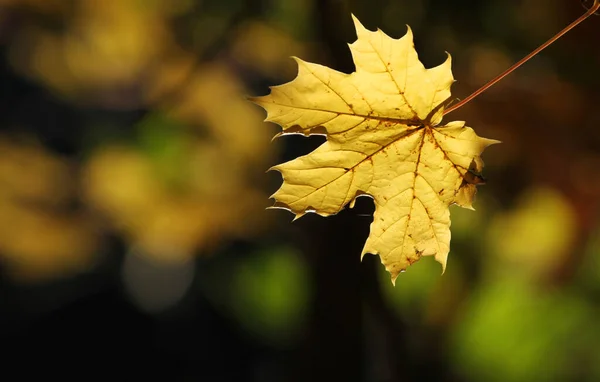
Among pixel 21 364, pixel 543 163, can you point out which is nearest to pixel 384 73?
pixel 543 163

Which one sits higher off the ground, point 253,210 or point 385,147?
point 253,210

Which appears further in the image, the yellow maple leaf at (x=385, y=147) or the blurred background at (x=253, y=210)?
the blurred background at (x=253, y=210)

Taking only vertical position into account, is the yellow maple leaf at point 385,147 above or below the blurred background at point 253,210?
Result: below

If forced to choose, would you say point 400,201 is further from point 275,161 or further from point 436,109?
point 275,161

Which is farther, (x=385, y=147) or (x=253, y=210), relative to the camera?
(x=253, y=210)
